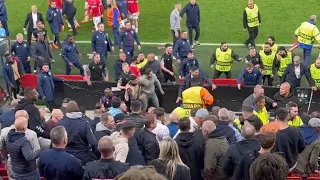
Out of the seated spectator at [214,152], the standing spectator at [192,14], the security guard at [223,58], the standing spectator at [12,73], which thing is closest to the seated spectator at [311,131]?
the seated spectator at [214,152]

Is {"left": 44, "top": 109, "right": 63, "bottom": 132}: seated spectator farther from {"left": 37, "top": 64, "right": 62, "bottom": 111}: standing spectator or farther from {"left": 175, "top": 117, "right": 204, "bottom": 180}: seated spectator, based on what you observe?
{"left": 37, "top": 64, "right": 62, "bottom": 111}: standing spectator

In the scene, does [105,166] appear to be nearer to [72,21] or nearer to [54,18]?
[54,18]

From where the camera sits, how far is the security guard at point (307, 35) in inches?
602

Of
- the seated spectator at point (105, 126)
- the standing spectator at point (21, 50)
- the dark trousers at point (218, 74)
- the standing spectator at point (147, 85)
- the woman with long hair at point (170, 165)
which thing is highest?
the woman with long hair at point (170, 165)

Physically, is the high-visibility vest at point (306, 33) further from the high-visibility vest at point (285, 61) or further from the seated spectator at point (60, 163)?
the seated spectator at point (60, 163)

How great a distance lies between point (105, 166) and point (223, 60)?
8.62m

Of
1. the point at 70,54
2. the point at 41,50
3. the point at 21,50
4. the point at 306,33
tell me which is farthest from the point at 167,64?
the point at 306,33

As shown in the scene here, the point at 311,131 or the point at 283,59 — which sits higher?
the point at 311,131

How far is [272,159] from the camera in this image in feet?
16.0

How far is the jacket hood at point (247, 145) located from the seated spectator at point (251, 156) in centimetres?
29

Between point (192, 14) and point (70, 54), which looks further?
point (192, 14)

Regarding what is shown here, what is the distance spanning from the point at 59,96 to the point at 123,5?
4.45 m

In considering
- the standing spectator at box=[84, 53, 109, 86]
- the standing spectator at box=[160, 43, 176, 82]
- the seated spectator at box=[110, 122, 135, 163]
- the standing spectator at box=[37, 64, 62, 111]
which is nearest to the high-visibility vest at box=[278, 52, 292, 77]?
the standing spectator at box=[160, 43, 176, 82]

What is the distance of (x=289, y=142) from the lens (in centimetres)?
768
